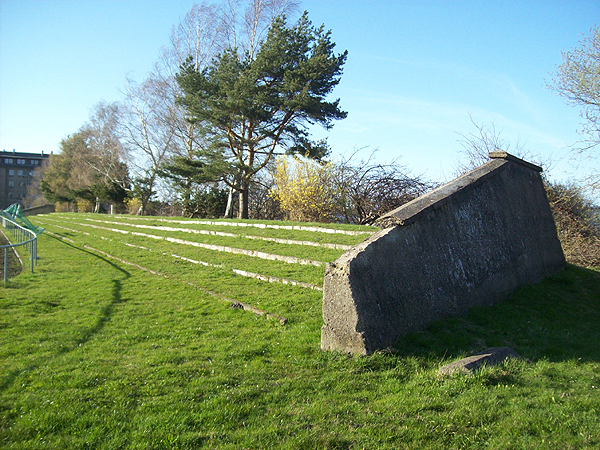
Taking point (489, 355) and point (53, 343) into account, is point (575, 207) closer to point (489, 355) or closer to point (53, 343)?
point (489, 355)

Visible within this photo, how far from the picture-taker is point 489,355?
4508 mm

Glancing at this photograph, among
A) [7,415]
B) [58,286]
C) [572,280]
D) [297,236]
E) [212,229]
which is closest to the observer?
[7,415]

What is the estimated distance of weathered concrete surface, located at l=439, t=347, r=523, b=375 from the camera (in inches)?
167

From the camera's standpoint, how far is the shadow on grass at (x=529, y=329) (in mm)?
5051

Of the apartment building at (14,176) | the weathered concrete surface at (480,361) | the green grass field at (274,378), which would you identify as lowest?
the green grass field at (274,378)

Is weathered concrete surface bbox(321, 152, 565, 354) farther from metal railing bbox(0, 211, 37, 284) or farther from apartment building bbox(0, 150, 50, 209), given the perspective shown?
apartment building bbox(0, 150, 50, 209)

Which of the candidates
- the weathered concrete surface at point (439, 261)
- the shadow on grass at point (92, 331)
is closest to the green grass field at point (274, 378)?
the shadow on grass at point (92, 331)

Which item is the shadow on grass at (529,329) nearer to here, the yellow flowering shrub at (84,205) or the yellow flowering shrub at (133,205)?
the yellow flowering shrub at (133,205)

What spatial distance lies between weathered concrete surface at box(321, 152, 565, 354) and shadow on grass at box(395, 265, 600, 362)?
206 mm

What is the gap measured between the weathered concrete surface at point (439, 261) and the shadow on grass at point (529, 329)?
0.21 meters

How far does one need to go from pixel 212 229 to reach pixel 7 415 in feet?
45.0

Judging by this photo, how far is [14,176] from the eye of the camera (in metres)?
94.9

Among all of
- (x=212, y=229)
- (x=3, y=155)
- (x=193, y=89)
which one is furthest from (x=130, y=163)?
(x=3, y=155)

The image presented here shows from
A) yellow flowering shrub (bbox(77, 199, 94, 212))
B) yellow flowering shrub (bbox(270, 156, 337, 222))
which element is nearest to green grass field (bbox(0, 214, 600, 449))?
yellow flowering shrub (bbox(270, 156, 337, 222))
